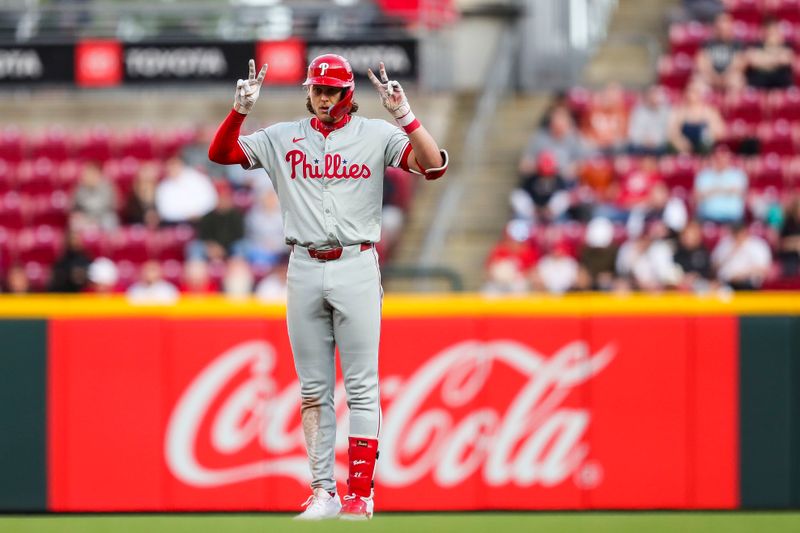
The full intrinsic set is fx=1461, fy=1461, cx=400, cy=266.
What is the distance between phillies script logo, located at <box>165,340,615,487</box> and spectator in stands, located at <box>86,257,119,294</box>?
3.28m

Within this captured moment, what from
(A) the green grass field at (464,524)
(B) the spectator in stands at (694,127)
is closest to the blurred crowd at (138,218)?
(B) the spectator in stands at (694,127)

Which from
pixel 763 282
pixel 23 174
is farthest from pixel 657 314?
pixel 23 174

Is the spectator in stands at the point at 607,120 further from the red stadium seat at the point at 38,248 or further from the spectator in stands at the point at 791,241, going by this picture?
the red stadium seat at the point at 38,248

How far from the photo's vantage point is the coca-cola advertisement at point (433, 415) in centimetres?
867

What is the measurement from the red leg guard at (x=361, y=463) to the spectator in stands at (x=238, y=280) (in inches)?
199

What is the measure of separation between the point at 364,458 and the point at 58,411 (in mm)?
3280

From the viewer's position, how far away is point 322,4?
12734 millimetres

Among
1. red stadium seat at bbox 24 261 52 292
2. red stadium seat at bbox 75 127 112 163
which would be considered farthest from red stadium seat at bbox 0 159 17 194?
red stadium seat at bbox 24 261 52 292

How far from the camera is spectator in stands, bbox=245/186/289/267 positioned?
39.5ft

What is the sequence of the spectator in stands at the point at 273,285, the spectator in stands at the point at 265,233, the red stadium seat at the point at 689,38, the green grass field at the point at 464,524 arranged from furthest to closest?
1. the red stadium seat at the point at 689,38
2. the spectator in stands at the point at 265,233
3. the spectator in stands at the point at 273,285
4. the green grass field at the point at 464,524

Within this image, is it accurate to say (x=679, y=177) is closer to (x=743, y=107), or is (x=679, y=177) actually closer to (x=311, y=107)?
(x=743, y=107)

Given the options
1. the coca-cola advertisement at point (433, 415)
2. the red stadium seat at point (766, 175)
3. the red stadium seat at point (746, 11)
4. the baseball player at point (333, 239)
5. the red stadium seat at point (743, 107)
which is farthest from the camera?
the red stadium seat at point (746, 11)

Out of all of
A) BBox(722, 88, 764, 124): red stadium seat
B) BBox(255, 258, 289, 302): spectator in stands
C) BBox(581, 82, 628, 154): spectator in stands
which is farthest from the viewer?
BBox(722, 88, 764, 124): red stadium seat

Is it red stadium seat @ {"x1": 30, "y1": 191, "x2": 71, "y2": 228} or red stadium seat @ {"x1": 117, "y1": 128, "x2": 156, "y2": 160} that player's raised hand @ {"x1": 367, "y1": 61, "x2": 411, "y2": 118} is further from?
red stadium seat @ {"x1": 117, "y1": 128, "x2": 156, "y2": 160}
